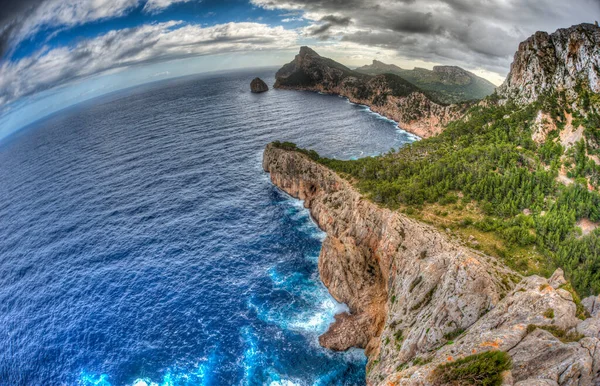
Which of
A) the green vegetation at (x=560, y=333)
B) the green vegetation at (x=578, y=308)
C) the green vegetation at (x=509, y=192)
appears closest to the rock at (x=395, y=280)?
the green vegetation at (x=509, y=192)

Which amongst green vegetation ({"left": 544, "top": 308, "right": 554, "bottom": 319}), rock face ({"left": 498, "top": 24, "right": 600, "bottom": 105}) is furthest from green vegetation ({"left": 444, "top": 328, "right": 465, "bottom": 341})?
rock face ({"left": 498, "top": 24, "right": 600, "bottom": 105})

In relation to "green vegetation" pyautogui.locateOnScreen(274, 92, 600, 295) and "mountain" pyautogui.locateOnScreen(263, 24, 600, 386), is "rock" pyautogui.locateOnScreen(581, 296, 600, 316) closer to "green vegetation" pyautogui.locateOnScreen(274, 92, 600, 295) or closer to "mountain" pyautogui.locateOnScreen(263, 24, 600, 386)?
"mountain" pyautogui.locateOnScreen(263, 24, 600, 386)

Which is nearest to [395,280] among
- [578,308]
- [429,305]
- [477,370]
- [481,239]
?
[429,305]

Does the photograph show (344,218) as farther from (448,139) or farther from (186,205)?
(448,139)

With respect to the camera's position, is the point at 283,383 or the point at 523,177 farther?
the point at 523,177

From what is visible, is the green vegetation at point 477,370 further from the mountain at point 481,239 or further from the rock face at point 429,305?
the rock face at point 429,305

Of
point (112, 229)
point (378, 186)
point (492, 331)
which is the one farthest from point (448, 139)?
point (112, 229)

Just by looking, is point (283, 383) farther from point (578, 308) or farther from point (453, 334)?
point (578, 308)
